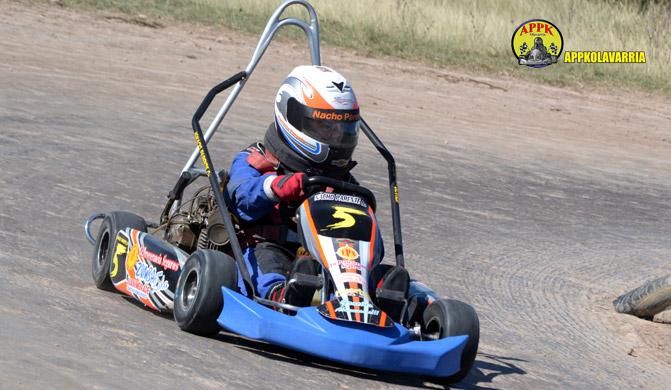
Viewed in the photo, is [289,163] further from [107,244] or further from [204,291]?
[107,244]

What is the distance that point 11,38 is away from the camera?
17203 mm

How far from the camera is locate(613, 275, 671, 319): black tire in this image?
8.55 meters

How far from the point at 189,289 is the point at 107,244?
1.31 m

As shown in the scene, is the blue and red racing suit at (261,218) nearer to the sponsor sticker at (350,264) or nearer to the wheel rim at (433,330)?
the sponsor sticker at (350,264)

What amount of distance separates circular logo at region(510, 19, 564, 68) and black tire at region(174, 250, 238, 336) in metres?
16.9

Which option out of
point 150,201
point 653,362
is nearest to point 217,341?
point 653,362

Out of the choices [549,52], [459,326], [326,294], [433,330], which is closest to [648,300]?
[433,330]

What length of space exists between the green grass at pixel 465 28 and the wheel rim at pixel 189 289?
46.9ft

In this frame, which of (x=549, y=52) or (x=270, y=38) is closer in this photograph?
(x=270, y=38)

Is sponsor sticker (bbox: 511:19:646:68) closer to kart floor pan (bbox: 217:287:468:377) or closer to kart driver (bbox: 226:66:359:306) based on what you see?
kart driver (bbox: 226:66:359:306)

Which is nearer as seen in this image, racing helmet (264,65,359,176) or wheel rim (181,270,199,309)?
wheel rim (181,270,199,309)

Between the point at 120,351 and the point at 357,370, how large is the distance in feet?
3.99

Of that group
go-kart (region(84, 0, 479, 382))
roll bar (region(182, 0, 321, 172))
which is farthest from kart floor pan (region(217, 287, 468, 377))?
roll bar (region(182, 0, 321, 172))

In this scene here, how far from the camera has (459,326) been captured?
592 centimetres
